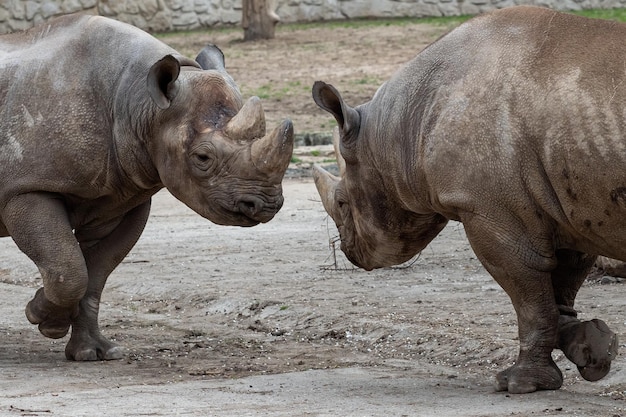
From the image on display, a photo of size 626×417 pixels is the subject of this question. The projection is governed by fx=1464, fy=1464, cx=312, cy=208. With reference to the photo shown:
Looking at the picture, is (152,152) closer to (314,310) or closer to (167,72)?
(167,72)

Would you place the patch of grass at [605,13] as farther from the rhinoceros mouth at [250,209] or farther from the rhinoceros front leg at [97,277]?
the rhinoceros mouth at [250,209]

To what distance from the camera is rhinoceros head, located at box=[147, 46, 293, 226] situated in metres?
6.56

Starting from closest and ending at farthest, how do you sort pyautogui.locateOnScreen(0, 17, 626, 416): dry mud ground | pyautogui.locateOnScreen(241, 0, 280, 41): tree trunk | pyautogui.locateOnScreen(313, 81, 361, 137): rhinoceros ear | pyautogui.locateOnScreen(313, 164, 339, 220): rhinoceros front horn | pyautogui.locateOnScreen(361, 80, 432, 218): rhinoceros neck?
pyautogui.locateOnScreen(0, 17, 626, 416): dry mud ground < pyautogui.locateOnScreen(361, 80, 432, 218): rhinoceros neck < pyautogui.locateOnScreen(313, 81, 361, 137): rhinoceros ear < pyautogui.locateOnScreen(313, 164, 339, 220): rhinoceros front horn < pyautogui.locateOnScreen(241, 0, 280, 41): tree trunk

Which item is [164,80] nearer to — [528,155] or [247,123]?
[247,123]

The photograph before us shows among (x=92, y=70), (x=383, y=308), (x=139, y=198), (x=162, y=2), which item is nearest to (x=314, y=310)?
(x=383, y=308)

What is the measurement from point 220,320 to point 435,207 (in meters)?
2.45

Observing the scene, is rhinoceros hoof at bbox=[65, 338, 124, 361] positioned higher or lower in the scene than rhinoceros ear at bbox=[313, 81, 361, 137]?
lower

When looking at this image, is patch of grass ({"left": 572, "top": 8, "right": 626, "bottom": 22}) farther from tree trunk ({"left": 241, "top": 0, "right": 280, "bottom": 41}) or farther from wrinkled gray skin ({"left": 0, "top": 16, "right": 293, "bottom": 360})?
wrinkled gray skin ({"left": 0, "top": 16, "right": 293, "bottom": 360})

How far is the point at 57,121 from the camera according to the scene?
6.87 meters

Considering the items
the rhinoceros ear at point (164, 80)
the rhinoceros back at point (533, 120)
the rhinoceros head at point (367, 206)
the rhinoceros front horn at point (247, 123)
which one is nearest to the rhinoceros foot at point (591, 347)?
the rhinoceros back at point (533, 120)

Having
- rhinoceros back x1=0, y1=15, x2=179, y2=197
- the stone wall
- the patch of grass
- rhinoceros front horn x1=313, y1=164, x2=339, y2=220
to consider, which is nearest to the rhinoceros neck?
rhinoceros front horn x1=313, y1=164, x2=339, y2=220

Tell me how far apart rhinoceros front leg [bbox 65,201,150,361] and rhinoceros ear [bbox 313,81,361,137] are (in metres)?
1.29

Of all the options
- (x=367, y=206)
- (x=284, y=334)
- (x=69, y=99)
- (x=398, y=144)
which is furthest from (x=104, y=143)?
(x=284, y=334)

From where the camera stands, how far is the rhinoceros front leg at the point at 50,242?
22.5ft
